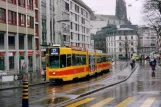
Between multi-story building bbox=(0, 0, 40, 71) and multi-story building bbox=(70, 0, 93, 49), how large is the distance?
1295 inches

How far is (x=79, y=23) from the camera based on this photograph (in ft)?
354

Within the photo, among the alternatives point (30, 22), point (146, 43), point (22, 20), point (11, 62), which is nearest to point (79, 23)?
point (30, 22)

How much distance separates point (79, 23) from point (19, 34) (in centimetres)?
5097

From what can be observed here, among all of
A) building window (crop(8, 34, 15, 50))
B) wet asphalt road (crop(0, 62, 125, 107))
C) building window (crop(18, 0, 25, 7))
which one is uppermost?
building window (crop(18, 0, 25, 7))

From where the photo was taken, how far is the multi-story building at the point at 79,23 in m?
99.2

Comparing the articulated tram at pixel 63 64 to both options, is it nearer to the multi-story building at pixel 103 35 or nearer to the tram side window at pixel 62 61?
the tram side window at pixel 62 61

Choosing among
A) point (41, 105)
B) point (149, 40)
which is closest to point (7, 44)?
point (41, 105)

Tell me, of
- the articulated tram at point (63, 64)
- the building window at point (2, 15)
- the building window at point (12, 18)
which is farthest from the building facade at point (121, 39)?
the articulated tram at point (63, 64)

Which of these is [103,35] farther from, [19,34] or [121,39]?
[19,34]

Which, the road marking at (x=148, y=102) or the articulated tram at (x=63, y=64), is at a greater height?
the articulated tram at (x=63, y=64)

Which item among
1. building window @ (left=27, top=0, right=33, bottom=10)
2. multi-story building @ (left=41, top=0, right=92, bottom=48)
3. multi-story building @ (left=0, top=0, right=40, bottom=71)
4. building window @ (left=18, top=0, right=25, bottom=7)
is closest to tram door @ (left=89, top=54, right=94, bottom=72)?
multi-story building @ (left=0, top=0, right=40, bottom=71)

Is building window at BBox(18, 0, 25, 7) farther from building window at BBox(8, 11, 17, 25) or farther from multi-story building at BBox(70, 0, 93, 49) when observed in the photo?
multi-story building at BBox(70, 0, 93, 49)

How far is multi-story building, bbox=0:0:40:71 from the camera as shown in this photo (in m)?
52.5

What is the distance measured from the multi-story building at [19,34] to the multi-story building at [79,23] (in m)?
32.9
